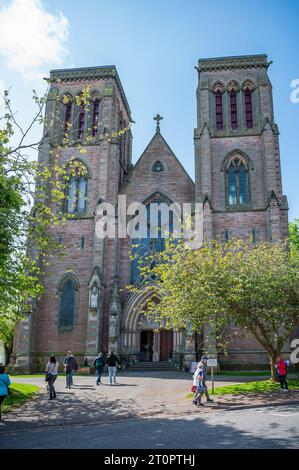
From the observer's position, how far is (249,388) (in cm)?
1716

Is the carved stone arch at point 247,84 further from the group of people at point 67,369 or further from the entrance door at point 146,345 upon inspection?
the group of people at point 67,369

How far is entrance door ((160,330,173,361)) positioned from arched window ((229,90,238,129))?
17.9m

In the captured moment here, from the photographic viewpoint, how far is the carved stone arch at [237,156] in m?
32.1

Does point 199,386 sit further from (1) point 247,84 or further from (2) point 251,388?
(1) point 247,84

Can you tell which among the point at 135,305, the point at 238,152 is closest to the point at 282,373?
the point at 135,305

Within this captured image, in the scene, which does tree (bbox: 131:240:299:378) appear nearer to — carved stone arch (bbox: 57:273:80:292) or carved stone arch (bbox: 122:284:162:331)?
carved stone arch (bbox: 122:284:162:331)

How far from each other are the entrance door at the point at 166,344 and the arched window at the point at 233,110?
17.9 meters

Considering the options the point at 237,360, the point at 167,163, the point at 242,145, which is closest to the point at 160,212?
the point at 167,163

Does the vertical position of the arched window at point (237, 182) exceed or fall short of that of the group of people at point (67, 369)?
it exceeds it

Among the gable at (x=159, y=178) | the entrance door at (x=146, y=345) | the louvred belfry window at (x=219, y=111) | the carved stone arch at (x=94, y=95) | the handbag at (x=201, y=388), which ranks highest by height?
the carved stone arch at (x=94, y=95)

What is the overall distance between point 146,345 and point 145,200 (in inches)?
452

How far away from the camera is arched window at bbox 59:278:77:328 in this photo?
30.0 meters

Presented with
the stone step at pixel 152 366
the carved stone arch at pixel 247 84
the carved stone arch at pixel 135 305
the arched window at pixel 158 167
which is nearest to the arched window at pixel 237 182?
the arched window at pixel 158 167

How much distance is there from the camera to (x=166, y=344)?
101ft
